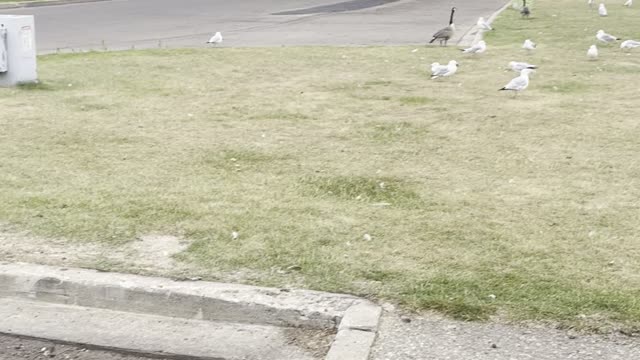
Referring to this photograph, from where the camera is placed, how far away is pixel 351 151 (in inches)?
276

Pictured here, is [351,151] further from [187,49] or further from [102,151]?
[187,49]

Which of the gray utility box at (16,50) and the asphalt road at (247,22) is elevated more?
the gray utility box at (16,50)

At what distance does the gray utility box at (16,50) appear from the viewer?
9570 mm

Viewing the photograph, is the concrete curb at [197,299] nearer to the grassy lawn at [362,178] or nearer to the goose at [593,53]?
the grassy lawn at [362,178]

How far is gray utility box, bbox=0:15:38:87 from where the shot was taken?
377 inches

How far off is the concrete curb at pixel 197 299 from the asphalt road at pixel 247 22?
431 inches

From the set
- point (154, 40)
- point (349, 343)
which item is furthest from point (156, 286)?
point (154, 40)

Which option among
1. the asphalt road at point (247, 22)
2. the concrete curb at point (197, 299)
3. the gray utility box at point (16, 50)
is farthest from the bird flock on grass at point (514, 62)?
the concrete curb at point (197, 299)

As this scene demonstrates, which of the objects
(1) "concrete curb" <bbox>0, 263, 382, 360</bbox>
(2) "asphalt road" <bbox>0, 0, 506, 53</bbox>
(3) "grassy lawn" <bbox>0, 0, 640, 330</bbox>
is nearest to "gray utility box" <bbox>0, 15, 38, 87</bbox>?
(3) "grassy lawn" <bbox>0, 0, 640, 330</bbox>

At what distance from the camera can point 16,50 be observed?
31.7 feet

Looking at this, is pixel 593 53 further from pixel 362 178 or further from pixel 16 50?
pixel 16 50

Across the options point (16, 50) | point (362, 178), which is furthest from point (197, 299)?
point (16, 50)

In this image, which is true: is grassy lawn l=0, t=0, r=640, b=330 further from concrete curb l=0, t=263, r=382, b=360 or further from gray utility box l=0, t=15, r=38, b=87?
gray utility box l=0, t=15, r=38, b=87

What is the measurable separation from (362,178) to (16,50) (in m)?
5.38
